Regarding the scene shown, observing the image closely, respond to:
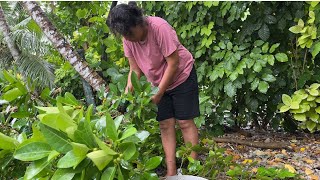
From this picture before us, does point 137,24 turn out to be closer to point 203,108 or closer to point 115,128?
point 115,128

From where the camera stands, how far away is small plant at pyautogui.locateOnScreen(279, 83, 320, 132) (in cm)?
322

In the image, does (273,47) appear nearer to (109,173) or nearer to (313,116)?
(313,116)

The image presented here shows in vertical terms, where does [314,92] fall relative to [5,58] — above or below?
below

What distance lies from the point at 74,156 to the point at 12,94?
2.65 feet

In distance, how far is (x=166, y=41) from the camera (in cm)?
240

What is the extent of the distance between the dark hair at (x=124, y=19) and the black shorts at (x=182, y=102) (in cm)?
58

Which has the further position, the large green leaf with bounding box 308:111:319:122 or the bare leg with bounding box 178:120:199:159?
the large green leaf with bounding box 308:111:319:122

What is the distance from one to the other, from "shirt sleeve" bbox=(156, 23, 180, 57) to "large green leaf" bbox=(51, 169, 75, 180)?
126cm

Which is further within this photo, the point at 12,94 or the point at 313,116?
the point at 313,116

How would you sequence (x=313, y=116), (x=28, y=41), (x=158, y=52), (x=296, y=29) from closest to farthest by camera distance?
1. (x=158, y=52)
2. (x=296, y=29)
3. (x=313, y=116)
4. (x=28, y=41)

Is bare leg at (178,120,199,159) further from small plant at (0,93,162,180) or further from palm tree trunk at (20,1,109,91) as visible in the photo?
small plant at (0,93,162,180)

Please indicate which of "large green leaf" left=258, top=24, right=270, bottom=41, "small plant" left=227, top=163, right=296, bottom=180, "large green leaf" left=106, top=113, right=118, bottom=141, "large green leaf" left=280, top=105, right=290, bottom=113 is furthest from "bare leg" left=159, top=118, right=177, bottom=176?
"large green leaf" left=106, top=113, right=118, bottom=141

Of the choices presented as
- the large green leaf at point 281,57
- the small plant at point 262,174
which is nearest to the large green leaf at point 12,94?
the small plant at point 262,174

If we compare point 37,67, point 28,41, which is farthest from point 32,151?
point 28,41
